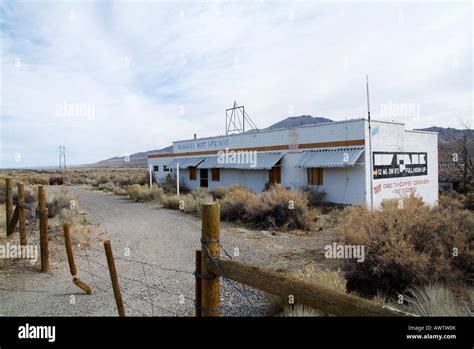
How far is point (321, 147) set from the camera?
1908cm

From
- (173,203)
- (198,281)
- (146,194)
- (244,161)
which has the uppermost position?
(244,161)

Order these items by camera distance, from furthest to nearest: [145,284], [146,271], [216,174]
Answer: [216,174], [146,271], [145,284]

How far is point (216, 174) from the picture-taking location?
2628cm

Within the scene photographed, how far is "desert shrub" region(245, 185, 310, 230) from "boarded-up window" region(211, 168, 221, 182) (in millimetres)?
11803

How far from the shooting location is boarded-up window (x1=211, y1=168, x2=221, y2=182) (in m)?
26.0

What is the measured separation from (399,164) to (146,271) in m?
16.3

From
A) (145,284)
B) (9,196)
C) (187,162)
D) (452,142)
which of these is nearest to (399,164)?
(187,162)

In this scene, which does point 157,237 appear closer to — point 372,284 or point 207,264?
point 372,284

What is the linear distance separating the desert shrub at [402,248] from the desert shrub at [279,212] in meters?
5.16

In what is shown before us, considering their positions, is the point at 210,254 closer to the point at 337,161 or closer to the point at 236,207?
the point at 236,207

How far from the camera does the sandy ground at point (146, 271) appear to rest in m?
5.29

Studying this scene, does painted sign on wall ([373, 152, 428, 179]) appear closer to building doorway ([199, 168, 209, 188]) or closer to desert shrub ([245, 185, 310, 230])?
desert shrub ([245, 185, 310, 230])

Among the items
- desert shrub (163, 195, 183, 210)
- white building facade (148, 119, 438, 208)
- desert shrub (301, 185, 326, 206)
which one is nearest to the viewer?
white building facade (148, 119, 438, 208)

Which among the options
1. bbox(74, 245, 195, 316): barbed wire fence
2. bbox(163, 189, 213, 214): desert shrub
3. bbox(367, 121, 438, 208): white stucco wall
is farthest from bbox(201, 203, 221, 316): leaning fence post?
bbox(367, 121, 438, 208): white stucco wall
